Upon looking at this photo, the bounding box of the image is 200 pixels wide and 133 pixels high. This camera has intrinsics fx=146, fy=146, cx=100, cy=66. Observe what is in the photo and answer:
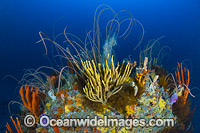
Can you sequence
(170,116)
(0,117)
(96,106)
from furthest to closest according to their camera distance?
(0,117)
(170,116)
(96,106)

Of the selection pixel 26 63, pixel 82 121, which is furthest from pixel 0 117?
pixel 26 63

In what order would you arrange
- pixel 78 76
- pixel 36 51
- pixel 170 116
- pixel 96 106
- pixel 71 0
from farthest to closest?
1. pixel 71 0
2. pixel 36 51
3. pixel 78 76
4. pixel 170 116
5. pixel 96 106

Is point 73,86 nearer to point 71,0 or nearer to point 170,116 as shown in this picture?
point 170,116

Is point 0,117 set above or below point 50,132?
below

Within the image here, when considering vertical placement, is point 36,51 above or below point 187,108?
above

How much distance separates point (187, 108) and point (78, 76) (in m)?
2.64

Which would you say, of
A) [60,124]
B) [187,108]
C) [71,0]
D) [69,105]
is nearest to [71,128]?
[60,124]

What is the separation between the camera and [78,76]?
3.34 m

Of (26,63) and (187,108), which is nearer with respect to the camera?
(187,108)

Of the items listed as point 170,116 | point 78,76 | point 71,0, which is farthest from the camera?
point 71,0

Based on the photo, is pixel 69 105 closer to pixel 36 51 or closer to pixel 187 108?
pixel 187 108

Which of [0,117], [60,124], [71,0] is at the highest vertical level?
[71,0]

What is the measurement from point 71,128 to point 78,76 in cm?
110

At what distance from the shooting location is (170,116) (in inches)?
120
